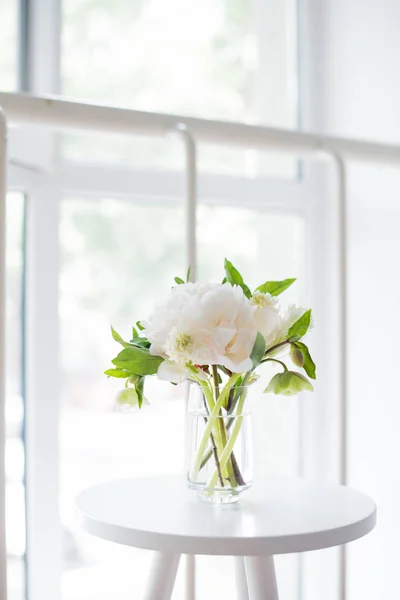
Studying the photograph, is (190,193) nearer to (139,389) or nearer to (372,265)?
(139,389)

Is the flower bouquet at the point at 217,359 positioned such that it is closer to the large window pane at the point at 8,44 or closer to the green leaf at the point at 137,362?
the green leaf at the point at 137,362

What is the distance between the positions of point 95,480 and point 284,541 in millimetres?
710

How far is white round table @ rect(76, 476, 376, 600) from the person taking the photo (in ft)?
2.62

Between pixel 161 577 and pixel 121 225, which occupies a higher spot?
pixel 121 225

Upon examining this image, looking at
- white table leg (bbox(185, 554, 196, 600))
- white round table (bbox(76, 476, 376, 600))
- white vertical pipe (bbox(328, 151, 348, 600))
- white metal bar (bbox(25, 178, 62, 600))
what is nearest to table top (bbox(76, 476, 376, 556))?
white round table (bbox(76, 476, 376, 600))

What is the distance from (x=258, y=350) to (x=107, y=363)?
0.63 metres

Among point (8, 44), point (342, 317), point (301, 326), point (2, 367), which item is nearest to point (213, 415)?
point (301, 326)

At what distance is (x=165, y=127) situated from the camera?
1.10m

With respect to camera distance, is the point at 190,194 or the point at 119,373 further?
the point at 190,194

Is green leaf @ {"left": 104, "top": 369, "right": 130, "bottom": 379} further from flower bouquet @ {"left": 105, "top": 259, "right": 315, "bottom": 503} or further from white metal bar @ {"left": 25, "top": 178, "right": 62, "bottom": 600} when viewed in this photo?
white metal bar @ {"left": 25, "top": 178, "right": 62, "bottom": 600}

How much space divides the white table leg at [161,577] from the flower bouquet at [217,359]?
83 millimetres

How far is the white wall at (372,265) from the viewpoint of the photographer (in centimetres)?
146

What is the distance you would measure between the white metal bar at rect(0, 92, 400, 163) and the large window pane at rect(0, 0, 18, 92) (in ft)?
1.05

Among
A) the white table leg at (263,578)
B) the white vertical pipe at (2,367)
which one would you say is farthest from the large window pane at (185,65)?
the white table leg at (263,578)
